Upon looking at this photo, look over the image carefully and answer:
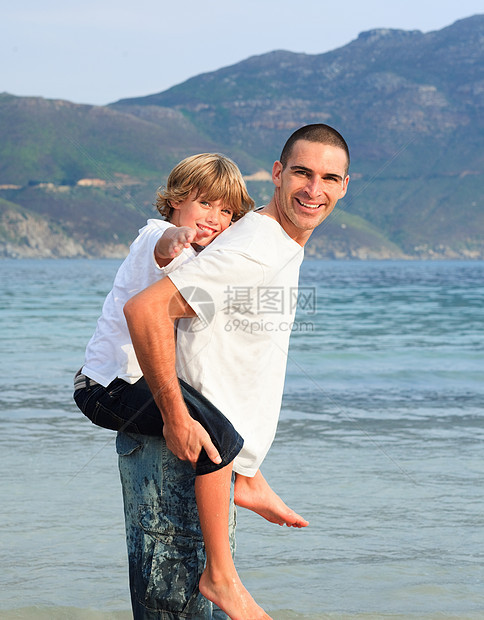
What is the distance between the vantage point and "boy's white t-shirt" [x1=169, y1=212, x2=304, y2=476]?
244 centimetres

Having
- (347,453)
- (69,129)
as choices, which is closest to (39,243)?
(69,129)

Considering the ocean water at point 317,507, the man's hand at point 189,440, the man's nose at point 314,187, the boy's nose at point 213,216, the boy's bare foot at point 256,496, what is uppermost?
the man's nose at point 314,187

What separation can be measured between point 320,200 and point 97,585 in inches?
116

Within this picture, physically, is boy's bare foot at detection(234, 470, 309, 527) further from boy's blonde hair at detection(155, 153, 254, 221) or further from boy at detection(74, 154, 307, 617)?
boy's blonde hair at detection(155, 153, 254, 221)

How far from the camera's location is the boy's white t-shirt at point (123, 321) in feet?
8.75

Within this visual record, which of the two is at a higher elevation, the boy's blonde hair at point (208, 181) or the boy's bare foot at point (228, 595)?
the boy's blonde hair at point (208, 181)

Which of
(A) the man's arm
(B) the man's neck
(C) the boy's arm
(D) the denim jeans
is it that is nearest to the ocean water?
(D) the denim jeans

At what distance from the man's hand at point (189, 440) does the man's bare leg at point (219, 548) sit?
0.30 ft

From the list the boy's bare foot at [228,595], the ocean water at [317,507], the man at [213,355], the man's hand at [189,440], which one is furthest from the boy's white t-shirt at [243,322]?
the ocean water at [317,507]

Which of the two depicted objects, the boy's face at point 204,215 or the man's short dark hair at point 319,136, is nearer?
the man's short dark hair at point 319,136

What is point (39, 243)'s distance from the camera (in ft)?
496

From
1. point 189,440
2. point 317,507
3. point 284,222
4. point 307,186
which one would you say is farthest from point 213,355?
point 317,507

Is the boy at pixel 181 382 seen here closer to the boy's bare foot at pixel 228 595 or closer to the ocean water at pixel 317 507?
the boy's bare foot at pixel 228 595

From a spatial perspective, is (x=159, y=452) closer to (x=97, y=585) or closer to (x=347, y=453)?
(x=97, y=585)
